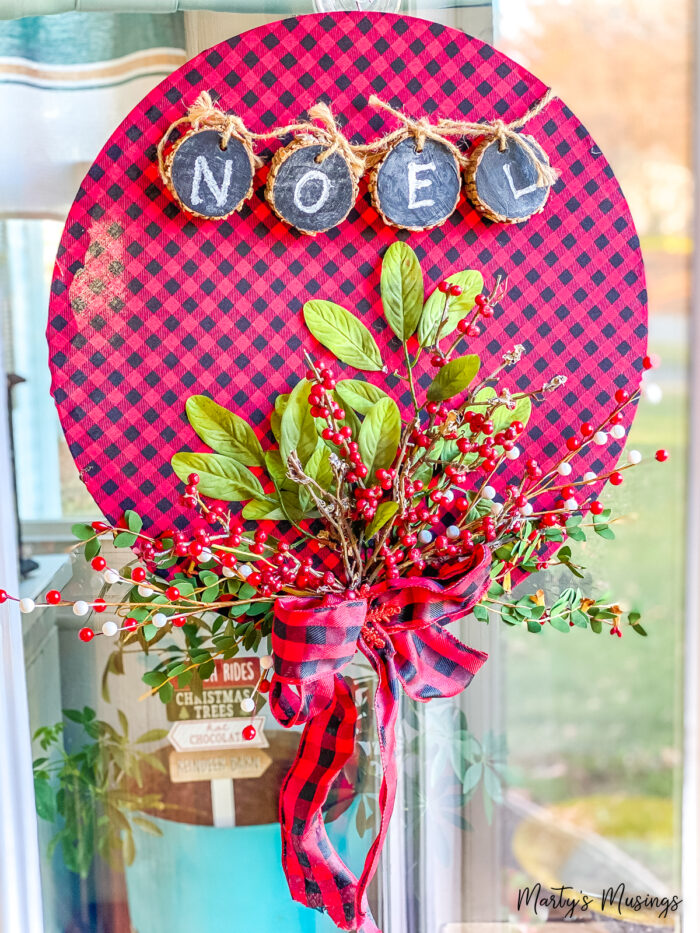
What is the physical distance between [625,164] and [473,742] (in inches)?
25.8

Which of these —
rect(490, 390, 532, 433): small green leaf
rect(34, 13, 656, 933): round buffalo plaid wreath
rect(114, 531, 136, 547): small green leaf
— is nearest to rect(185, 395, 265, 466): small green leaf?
rect(34, 13, 656, 933): round buffalo plaid wreath

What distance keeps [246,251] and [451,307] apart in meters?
0.19

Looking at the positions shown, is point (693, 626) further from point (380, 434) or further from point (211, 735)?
point (211, 735)

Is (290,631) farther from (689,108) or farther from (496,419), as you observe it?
(689,108)

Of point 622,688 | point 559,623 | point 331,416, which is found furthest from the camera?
point 622,688

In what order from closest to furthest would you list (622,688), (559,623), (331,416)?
(331,416), (559,623), (622,688)

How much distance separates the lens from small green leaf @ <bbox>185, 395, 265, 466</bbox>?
69cm

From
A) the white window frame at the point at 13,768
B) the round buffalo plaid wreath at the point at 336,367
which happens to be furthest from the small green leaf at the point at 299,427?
the white window frame at the point at 13,768

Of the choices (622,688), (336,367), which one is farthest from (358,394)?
(622,688)

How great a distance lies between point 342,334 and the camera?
70 cm

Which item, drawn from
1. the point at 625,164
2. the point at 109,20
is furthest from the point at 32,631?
the point at 625,164

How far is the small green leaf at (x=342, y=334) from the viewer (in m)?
0.70

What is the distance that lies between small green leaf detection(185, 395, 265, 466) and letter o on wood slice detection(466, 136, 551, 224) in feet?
0.95

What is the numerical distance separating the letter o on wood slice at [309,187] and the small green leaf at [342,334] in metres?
0.07
